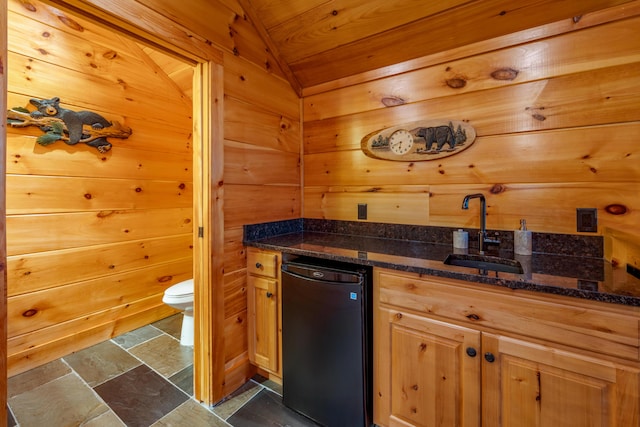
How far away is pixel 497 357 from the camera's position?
1.08 metres

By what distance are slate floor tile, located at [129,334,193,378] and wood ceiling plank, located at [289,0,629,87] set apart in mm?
2324

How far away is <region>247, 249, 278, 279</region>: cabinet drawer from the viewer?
168 cm

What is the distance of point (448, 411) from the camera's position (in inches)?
46.6

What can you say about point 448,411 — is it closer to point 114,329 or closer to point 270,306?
point 270,306

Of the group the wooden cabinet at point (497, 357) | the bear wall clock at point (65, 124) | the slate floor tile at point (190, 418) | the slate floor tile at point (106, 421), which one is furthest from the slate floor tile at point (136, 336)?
the wooden cabinet at point (497, 357)

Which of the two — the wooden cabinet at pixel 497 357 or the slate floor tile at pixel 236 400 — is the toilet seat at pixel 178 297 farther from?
the wooden cabinet at pixel 497 357

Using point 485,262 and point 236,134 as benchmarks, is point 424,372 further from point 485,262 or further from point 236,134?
point 236,134

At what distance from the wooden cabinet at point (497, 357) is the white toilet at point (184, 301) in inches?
57.2

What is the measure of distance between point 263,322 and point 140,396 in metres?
0.83

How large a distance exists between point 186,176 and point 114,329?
4.91 feet

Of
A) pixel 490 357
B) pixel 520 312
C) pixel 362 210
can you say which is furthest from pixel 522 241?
pixel 362 210

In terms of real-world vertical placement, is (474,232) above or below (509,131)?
below

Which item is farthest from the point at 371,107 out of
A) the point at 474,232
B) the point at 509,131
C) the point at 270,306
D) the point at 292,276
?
the point at 270,306

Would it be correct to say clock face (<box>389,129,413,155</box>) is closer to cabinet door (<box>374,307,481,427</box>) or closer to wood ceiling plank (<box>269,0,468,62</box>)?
wood ceiling plank (<box>269,0,468,62</box>)
